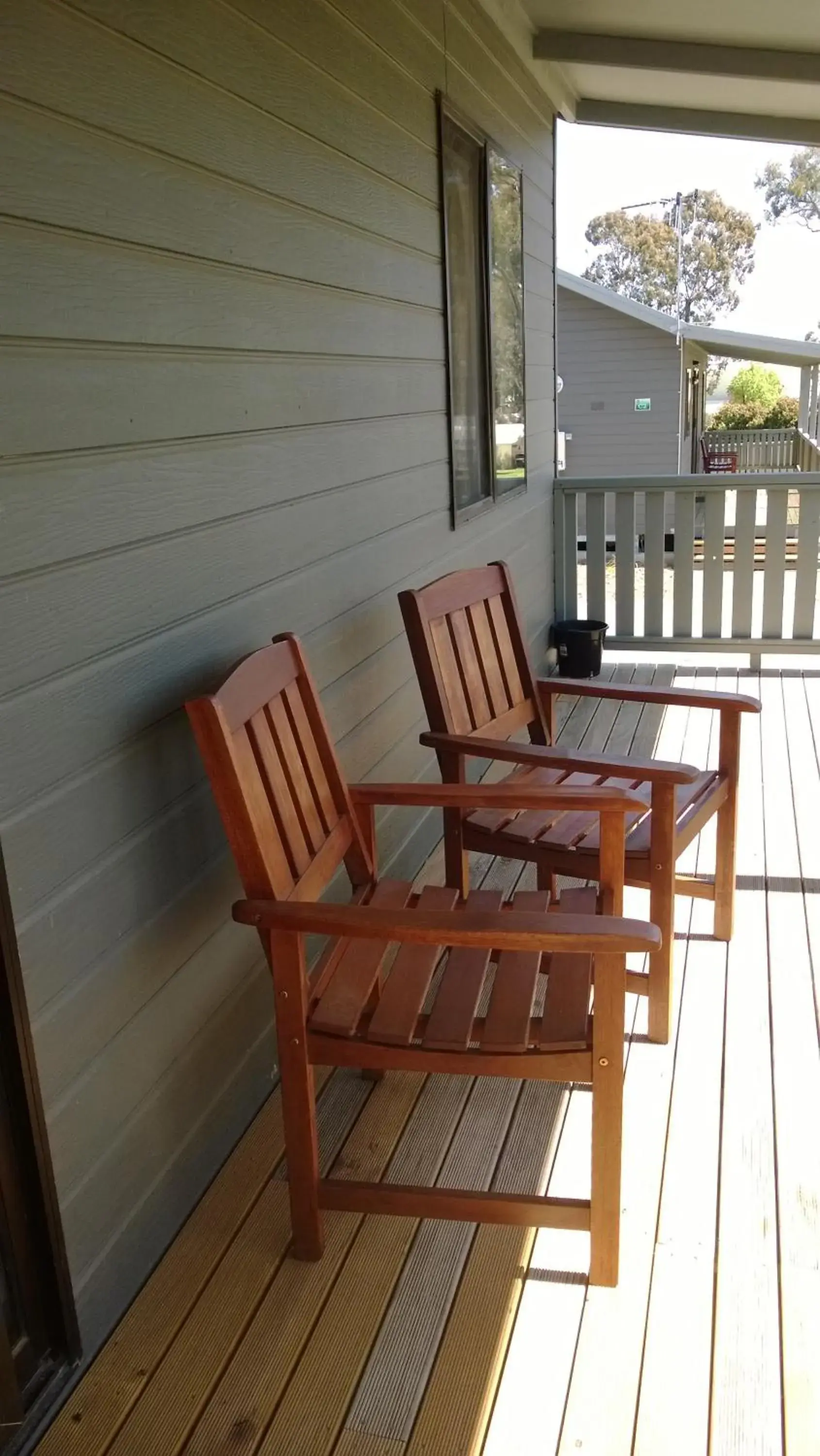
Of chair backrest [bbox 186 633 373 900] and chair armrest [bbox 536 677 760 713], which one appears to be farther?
chair armrest [bbox 536 677 760 713]

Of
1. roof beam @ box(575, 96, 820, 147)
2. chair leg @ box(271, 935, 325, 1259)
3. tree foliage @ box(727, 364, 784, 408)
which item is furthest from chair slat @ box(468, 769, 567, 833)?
tree foliage @ box(727, 364, 784, 408)

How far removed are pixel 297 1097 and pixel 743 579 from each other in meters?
4.02

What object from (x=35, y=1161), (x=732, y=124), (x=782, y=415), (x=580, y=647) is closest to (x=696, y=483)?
(x=580, y=647)

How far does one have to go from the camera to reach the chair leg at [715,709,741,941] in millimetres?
2492

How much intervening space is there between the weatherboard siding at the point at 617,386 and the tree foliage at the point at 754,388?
1322 centimetres

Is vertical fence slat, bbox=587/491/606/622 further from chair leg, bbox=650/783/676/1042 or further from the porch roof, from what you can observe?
chair leg, bbox=650/783/676/1042

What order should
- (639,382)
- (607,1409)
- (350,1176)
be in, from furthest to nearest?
(639,382) → (350,1176) → (607,1409)

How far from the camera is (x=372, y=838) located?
2.08 m

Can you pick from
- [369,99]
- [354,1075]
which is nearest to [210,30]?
[369,99]

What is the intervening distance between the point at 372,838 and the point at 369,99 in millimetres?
1673

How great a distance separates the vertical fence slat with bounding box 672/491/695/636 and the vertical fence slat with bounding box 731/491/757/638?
0.19 metres

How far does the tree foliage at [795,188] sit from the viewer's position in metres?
32.3

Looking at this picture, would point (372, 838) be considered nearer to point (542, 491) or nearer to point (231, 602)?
point (231, 602)

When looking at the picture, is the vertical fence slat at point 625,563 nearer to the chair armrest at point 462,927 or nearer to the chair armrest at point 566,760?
the chair armrest at point 566,760
